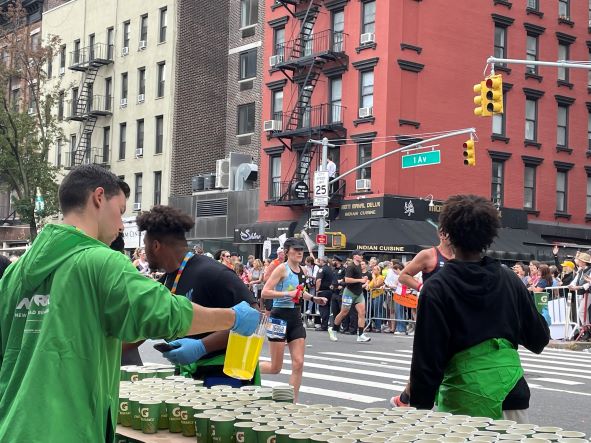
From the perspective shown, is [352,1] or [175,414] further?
[352,1]

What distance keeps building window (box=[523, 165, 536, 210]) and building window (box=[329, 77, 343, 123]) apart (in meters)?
8.89

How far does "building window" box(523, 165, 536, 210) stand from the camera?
39.0 meters

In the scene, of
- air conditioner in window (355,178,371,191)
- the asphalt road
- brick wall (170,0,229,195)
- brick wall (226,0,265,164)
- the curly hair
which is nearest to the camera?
the curly hair

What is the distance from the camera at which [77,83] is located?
52.4m

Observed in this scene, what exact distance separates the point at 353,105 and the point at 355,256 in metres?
15.5

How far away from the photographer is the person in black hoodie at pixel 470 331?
4.09 m

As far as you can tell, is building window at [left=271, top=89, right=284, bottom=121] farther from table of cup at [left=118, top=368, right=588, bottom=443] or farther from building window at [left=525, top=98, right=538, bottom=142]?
table of cup at [left=118, top=368, right=588, bottom=443]

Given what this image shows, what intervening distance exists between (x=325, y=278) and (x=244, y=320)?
64.6 ft

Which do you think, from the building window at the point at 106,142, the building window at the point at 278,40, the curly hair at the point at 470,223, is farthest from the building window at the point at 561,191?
the curly hair at the point at 470,223

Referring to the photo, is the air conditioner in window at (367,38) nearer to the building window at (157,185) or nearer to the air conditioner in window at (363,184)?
the air conditioner in window at (363,184)

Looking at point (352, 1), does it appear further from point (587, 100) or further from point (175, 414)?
point (175, 414)

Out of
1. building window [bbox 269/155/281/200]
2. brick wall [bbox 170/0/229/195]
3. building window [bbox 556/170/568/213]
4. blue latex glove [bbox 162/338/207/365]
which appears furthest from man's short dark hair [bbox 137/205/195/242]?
brick wall [bbox 170/0/229/195]

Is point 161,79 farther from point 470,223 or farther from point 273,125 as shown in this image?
point 470,223

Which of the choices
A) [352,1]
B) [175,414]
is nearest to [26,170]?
[352,1]
